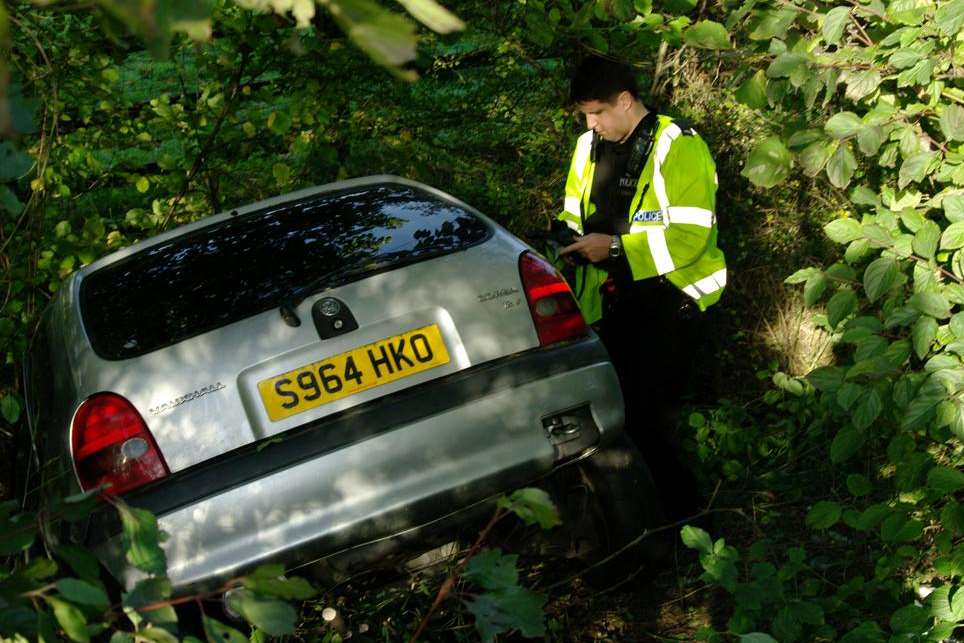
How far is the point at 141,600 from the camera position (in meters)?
1.76

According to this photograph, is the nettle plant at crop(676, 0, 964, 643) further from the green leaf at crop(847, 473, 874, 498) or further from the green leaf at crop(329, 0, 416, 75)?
the green leaf at crop(329, 0, 416, 75)

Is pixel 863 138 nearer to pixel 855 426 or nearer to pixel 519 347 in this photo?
pixel 855 426

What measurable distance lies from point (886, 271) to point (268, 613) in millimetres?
2213

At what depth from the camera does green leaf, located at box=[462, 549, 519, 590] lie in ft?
7.00

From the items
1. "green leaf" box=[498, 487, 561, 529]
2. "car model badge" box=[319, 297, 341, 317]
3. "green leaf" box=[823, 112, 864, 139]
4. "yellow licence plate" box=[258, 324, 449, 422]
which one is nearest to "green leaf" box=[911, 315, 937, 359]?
"green leaf" box=[823, 112, 864, 139]

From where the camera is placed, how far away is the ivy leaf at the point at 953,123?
3.40 metres

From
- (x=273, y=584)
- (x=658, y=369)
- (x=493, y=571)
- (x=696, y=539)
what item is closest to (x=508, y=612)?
(x=493, y=571)

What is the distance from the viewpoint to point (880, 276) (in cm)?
330

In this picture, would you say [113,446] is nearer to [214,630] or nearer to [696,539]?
[696,539]

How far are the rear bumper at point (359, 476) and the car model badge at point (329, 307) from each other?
31cm

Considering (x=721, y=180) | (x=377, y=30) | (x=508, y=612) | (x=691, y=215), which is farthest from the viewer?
(x=721, y=180)

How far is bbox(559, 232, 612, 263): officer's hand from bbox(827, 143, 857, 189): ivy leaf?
3.83ft

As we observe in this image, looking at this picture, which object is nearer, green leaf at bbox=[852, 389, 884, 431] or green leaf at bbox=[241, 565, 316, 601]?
green leaf at bbox=[241, 565, 316, 601]

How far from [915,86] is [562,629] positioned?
7.04 feet
